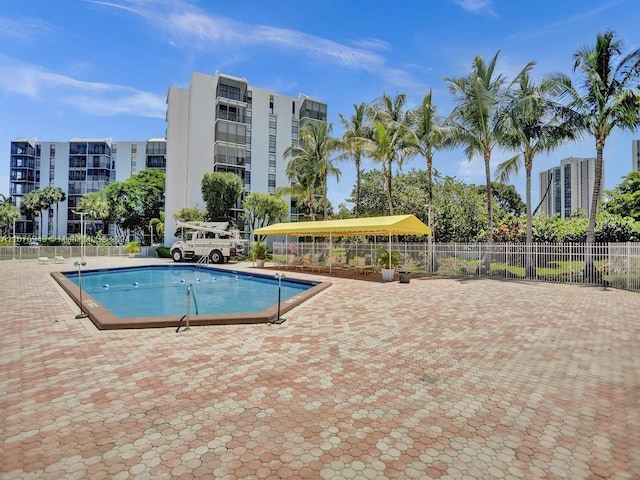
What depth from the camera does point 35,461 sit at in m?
2.78

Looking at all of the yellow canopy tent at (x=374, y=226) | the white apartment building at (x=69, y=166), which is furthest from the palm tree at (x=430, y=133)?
the white apartment building at (x=69, y=166)

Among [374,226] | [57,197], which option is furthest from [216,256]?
[57,197]

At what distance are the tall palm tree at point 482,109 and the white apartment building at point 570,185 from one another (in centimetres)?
4815

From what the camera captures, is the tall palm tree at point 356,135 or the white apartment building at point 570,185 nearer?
the tall palm tree at point 356,135

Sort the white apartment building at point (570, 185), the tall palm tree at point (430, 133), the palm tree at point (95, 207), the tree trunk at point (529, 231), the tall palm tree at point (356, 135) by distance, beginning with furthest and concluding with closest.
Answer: the white apartment building at point (570, 185) < the palm tree at point (95, 207) < the tall palm tree at point (356, 135) < the tall palm tree at point (430, 133) < the tree trunk at point (529, 231)

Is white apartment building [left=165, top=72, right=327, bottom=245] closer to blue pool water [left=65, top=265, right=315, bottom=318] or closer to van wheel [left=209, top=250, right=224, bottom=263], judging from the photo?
van wheel [left=209, top=250, right=224, bottom=263]

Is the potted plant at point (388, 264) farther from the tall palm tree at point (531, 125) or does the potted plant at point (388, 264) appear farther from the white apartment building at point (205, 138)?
the white apartment building at point (205, 138)

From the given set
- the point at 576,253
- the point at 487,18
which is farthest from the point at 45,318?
the point at 576,253

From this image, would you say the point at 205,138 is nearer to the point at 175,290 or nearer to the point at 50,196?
the point at 175,290

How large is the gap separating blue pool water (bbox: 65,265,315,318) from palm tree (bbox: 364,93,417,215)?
9.92 meters

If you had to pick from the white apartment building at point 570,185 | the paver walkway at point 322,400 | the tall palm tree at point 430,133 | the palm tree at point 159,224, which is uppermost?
the white apartment building at point 570,185

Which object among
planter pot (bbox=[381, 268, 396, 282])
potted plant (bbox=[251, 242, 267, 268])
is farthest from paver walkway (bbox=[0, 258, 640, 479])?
potted plant (bbox=[251, 242, 267, 268])

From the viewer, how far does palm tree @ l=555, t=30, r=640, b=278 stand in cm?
1467

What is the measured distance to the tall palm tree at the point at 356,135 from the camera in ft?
76.7
